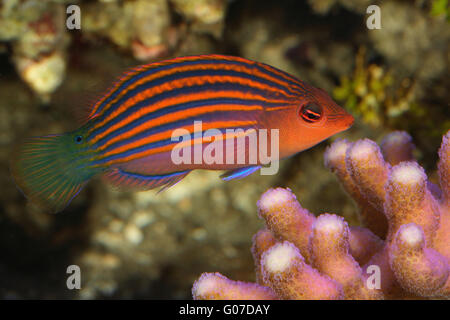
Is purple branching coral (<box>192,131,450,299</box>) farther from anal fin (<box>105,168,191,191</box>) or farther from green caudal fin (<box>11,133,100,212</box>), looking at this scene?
green caudal fin (<box>11,133,100,212</box>)

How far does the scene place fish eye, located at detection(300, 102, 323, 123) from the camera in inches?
75.2

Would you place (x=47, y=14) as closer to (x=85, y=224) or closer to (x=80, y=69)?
(x=80, y=69)

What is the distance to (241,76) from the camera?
6.18 ft

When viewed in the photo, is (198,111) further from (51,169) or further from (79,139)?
(51,169)

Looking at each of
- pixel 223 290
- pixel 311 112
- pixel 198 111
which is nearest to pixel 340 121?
pixel 311 112

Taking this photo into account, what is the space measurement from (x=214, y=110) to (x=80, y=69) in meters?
2.61

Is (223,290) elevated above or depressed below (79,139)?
below

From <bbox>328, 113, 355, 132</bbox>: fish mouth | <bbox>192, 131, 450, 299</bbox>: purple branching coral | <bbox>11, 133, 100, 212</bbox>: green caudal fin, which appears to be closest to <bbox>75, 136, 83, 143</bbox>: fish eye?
<bbox>11, 133, 100, 212</bbox>: green caudal fin

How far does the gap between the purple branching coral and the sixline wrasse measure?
315 mm

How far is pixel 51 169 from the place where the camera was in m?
2.11

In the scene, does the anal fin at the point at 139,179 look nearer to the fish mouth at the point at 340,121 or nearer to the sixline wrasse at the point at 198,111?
the sixline wrasse at the point at 198,111

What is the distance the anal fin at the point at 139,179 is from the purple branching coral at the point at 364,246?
501 mm

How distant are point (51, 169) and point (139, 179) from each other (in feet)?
1.67
